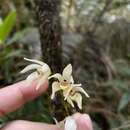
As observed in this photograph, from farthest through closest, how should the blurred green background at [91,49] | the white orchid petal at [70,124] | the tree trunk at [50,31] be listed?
the blurred green background at [91,49]
the tree trunk at [50,31]
the white orchid petal at [70,124]

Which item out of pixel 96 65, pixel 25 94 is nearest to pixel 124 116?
pixel 96 65

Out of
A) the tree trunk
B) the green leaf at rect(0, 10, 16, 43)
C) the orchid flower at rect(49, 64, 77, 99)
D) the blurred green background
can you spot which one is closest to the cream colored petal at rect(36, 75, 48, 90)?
the orchid flower at rect(49, 64, 77, 99)

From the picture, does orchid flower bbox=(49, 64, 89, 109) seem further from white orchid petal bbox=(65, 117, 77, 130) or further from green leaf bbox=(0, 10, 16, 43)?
green leaf bbox=(0, 10, 16, 43)

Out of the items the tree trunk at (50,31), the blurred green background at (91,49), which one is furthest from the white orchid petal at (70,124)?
the blurred green background at (91,49)

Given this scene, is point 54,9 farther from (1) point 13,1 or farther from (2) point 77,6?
(1) point 13,1

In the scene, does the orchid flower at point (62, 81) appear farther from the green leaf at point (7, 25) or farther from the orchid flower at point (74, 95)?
the green leaf at point (7, 25)

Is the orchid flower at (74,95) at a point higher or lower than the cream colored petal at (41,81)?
lower

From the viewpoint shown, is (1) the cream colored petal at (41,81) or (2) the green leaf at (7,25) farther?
(2) the green leaf at (7,25)
